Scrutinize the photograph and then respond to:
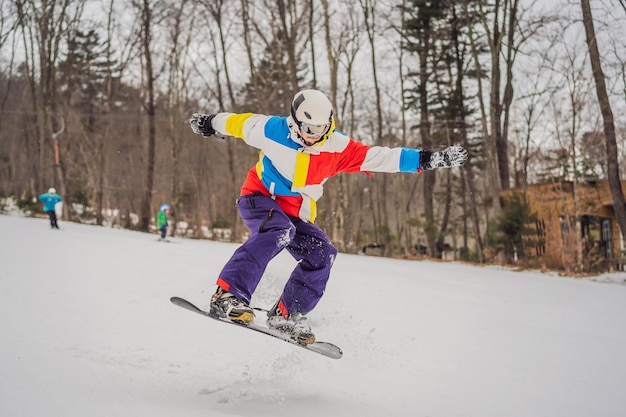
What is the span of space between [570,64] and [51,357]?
15.9 m

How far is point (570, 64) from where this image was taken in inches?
613

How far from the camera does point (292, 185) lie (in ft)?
12.9

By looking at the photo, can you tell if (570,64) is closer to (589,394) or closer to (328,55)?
(328,55)

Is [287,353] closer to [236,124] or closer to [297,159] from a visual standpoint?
[297,159]

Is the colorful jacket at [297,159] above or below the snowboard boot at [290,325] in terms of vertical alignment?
above

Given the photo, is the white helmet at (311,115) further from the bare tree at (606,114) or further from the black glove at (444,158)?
the bare tree at (606,114)

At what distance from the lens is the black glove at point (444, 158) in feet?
11.8

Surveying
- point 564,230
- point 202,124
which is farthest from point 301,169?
point 564,230

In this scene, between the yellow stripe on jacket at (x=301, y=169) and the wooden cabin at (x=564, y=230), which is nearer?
the yellow stripe on jacket at (x=301, y=169)

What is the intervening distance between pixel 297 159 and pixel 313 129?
0.27m

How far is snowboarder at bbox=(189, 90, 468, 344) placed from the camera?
12.1ft

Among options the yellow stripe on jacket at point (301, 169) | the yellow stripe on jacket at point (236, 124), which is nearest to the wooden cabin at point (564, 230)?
the yellow stripe on jacket at point (301, 169)

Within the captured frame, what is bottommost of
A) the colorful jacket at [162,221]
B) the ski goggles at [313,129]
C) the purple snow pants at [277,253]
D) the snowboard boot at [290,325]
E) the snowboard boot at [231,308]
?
the snowboard boot at [290,325]

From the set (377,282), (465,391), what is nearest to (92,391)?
(465,391)
